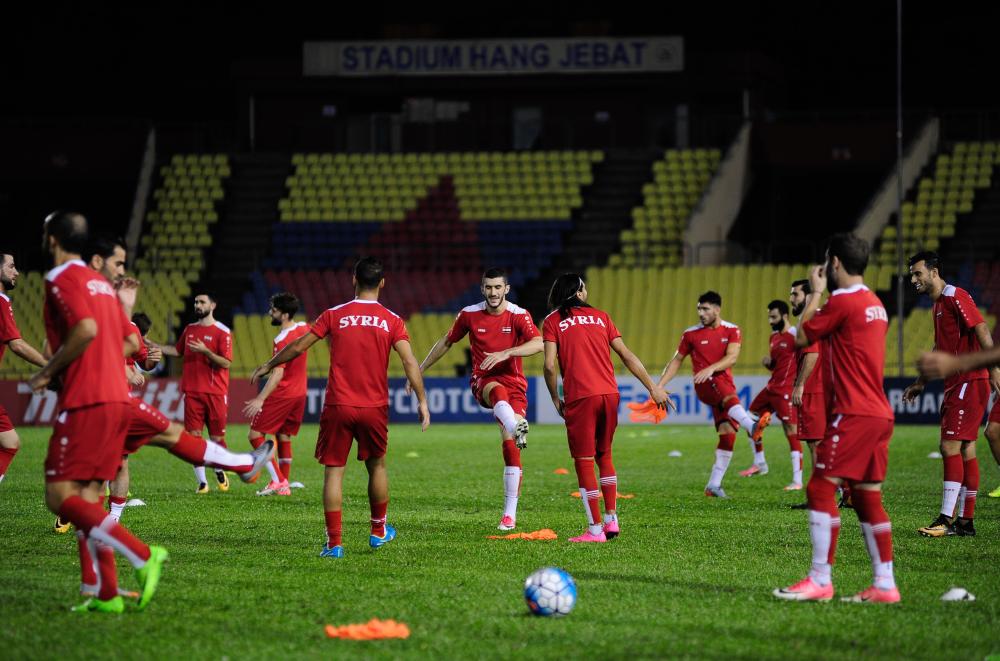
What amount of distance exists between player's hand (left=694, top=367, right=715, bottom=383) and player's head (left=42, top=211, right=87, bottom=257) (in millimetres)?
8063

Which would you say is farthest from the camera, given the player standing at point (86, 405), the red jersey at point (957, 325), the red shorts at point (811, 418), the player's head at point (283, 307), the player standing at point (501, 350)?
the player's head at point (283, 307)

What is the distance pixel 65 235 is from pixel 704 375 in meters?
8.25

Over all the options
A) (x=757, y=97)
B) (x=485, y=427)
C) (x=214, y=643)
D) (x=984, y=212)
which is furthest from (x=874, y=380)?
Result: (x=757, y=97)

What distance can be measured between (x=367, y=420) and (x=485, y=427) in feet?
64.1

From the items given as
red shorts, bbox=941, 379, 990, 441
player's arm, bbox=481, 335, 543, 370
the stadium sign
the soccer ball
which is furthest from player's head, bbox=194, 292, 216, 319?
the stadium sign

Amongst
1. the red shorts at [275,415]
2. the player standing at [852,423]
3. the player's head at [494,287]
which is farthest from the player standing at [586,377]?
the red shorts at [275,415]

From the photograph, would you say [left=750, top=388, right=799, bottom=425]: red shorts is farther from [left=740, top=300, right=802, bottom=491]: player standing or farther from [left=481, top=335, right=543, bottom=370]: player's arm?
[left=481, top=335, right=543, bottom=370]: player's arm

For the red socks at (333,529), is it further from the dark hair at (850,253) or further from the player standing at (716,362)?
the player standing at (716,362)

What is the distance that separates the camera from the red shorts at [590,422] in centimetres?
1114

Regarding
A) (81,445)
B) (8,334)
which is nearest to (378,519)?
(8,334)

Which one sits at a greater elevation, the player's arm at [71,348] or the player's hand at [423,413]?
the player's arm at [71,348]

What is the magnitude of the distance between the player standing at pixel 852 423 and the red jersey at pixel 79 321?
424 cm

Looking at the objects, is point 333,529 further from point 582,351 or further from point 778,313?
point 778,313

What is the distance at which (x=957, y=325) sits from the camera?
1137cm
